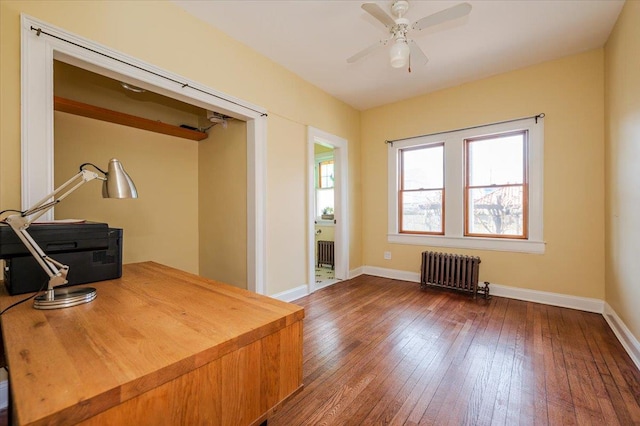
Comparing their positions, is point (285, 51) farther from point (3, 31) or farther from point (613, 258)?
point (613, 258)

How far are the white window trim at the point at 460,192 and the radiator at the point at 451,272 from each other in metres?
0.25

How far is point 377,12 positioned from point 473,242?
3.17m

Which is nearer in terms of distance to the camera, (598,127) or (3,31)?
(3,31)

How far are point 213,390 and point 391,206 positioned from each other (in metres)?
4.10

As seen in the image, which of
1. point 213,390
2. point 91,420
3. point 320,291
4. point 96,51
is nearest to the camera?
point 91,420

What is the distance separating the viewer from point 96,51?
1.92 metres

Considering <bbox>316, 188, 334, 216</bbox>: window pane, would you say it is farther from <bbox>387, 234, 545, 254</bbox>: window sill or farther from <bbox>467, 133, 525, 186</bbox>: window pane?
<bbox>467, 133, 525, 186</bbox>: window pane

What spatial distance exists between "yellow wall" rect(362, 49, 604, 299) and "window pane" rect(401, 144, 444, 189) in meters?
0.46

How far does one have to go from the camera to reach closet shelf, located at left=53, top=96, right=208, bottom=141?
2.51 m

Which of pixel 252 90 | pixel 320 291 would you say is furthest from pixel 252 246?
pixel 252 90

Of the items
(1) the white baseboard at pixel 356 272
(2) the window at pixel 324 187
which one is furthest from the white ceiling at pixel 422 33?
(1) the white baseboard at pixel 356 272

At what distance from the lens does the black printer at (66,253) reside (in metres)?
1.30

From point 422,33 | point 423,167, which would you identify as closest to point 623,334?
point 423,167

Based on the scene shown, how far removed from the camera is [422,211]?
4332 millimetres
